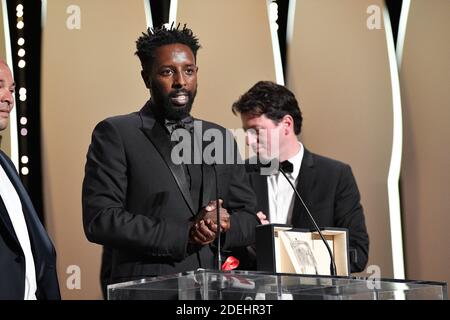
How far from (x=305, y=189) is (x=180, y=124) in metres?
0.72

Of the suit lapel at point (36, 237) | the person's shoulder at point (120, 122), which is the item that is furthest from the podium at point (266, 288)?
the person's shoulder at point (120, 122)

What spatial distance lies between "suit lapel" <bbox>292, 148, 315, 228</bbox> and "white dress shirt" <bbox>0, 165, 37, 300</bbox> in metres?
1.30

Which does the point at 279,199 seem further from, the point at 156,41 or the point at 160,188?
the point at 156,41

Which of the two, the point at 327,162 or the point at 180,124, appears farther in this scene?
the point at 327,162

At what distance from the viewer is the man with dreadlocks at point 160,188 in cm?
341

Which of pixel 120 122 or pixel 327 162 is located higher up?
pixel 120 122

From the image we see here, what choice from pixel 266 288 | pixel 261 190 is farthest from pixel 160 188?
pixel 266 288

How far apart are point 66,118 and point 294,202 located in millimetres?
1103

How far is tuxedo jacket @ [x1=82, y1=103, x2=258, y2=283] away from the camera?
341 cm

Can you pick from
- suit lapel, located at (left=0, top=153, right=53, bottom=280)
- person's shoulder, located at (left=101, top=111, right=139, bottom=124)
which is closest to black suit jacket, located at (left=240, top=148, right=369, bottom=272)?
person's shoulder, located at (left=101, top=111, right=139, bottom=124)

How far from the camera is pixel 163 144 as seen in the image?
365 centimetres

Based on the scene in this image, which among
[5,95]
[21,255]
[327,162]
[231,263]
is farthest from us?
[327,162]
